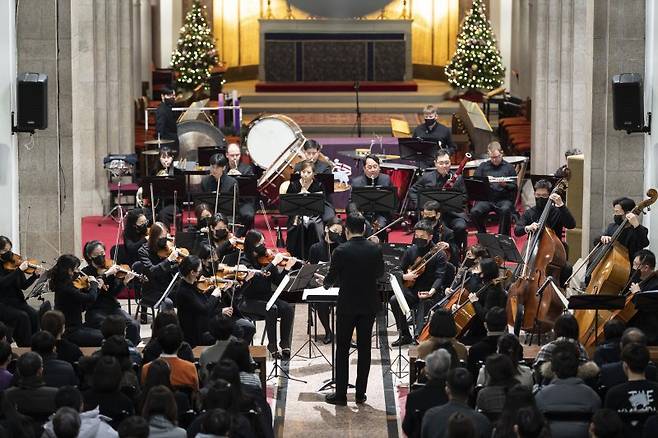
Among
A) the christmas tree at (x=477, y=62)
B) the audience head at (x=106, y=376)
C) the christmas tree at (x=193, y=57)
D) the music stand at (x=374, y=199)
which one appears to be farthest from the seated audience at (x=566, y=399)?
the christmas tree at (x=193, y=57)

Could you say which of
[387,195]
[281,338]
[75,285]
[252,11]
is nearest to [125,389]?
[75,285]

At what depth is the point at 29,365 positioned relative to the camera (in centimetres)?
1023

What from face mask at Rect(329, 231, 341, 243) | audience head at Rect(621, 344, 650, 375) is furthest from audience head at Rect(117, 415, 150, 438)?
face mask at Rect(329, 231, 341, 243)

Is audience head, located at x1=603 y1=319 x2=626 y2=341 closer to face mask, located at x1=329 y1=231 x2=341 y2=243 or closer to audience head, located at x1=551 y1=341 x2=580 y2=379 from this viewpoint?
audience head, located at x1=551 y1=341 x2=580 y2=379

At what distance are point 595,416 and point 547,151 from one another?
13.9m

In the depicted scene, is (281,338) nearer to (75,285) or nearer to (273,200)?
(75,285)

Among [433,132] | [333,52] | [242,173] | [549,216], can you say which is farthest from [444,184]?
[333,52]

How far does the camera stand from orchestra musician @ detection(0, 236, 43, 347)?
13.9 meters

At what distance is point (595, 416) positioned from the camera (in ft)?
30.3

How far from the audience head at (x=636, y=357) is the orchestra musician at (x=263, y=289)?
4.67 m

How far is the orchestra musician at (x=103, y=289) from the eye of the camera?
45.0ft

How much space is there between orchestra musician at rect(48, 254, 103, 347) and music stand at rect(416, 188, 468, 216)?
182 inches

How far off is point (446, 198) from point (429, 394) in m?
6.68

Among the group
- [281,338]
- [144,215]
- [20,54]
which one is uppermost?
[20,54]
